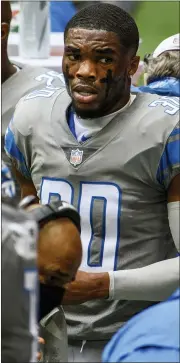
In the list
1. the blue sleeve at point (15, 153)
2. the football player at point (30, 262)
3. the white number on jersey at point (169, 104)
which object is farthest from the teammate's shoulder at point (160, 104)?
the football player at point (30, 262)

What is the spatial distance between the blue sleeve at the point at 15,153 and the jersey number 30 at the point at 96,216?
9 cm

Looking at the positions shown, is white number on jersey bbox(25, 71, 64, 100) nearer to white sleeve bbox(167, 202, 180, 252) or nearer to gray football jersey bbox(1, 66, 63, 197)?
gray football jersey bbox(1, 66, 63, 197)

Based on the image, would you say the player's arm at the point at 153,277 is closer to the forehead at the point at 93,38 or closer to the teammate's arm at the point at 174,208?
the teammate's arm at the point at 174,208

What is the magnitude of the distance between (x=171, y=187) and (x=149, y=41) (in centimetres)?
203

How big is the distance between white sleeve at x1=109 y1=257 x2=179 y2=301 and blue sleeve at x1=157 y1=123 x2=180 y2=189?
13 cm

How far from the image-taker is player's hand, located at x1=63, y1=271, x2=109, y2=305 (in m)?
1.41

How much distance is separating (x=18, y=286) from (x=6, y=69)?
1228 millimetres

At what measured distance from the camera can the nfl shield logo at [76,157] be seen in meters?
1.51

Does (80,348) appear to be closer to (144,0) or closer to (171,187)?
(171,187)

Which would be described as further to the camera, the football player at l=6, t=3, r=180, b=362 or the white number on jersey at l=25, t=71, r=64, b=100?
the white number on jersey at l=25, t=71, r=64, b=100

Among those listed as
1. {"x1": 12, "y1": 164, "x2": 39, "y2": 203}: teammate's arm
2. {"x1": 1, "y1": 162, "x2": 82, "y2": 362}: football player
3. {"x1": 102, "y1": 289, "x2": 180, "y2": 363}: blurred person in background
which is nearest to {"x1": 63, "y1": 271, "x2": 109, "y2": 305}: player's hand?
{"x1": 1, "y1": 162, "x2": 82, "y2": 362}: football player

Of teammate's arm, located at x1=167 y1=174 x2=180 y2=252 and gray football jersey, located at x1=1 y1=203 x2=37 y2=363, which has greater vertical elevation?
gray football jersey, located at x1=1 y1=203 x2=37 y2=363

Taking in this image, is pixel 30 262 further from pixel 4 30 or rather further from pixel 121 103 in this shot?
pixel 4 30

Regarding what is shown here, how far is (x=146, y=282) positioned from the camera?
1438 mm
